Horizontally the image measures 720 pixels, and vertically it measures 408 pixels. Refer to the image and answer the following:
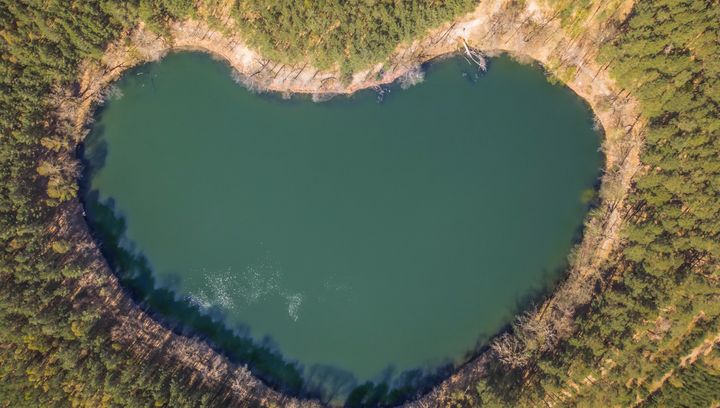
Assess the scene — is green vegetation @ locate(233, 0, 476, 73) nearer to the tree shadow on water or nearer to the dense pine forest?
the dense pine forest

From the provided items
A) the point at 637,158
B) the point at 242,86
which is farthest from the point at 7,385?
the point at 637,158

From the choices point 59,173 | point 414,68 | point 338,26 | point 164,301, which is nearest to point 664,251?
point 414,68

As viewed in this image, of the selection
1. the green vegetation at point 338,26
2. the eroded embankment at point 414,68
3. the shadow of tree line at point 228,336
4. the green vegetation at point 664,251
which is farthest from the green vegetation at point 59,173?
the green vegetation at point 664,251

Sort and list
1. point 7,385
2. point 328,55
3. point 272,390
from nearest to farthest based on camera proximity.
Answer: point 7,385, point 328,55, point 272,390

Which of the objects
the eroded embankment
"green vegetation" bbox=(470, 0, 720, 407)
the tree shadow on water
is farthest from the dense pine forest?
the tree shadow on water

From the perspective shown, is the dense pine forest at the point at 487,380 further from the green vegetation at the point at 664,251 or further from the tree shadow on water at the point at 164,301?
the tree shadow on water at the point at 164,301

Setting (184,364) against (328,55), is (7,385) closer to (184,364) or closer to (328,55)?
(184,364)
